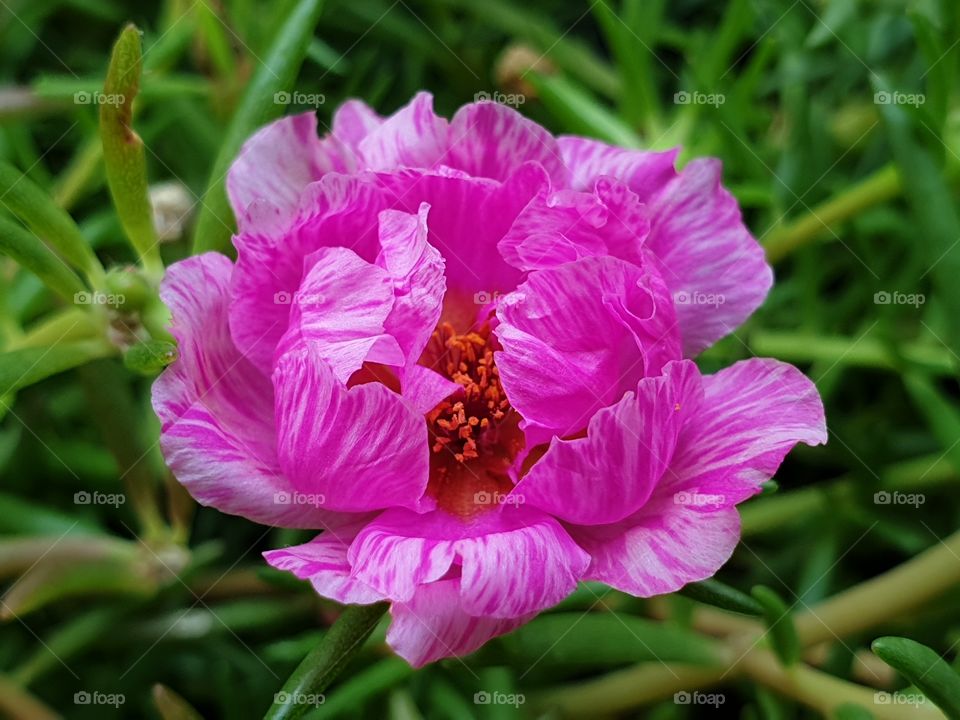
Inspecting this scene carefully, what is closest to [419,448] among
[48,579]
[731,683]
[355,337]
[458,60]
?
[355,337]

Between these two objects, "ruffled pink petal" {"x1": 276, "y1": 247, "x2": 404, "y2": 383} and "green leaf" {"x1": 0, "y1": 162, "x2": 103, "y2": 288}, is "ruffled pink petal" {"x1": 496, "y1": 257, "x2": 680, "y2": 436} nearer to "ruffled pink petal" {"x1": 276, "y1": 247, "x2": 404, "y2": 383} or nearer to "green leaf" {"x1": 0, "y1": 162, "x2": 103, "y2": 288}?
"ruffled pink petal" {"x1": 276, "y1": 247, "x2": 404, "y2": 383}

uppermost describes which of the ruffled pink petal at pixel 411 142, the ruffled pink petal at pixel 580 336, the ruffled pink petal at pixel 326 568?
the ruffled pink petal at pixel 411 142

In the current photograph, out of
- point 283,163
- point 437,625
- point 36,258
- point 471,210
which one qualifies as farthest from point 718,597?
point 36,258

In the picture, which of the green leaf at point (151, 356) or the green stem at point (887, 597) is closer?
the green leaf at point (151, 356)

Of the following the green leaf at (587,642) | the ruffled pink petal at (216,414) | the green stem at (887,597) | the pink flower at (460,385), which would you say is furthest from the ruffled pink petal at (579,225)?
the green stem at (887,597)

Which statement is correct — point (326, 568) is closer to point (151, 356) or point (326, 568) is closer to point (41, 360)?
point (151, 356)

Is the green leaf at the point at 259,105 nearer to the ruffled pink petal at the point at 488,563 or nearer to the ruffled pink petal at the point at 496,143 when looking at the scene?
the ruffled pink petal at the point at 496,143
